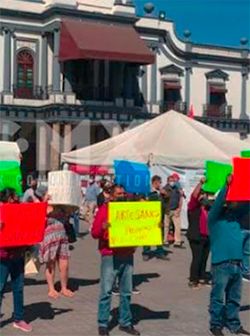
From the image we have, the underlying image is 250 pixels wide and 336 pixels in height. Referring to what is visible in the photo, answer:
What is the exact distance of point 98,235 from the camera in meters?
7.53

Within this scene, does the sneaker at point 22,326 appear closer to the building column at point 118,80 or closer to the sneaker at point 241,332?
the sneaker at point 241,332

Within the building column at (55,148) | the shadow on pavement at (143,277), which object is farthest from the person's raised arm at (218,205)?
the building column at (55,148)

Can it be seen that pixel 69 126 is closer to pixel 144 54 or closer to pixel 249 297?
pixel 144 54

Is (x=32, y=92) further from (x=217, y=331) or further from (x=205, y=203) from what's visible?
(x=217, y=331)

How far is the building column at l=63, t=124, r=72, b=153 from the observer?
35250mm

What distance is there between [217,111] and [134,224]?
118 ft

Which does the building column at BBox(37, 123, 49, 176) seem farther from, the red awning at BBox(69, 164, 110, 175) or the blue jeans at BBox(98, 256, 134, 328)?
the blue jeans at BBox(98, 256, 134, 328)

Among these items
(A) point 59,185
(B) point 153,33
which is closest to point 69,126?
(B) point 153,33

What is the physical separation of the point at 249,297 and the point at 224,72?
3489 centimetres

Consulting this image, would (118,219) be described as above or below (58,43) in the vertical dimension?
below

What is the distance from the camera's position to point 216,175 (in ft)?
28.9

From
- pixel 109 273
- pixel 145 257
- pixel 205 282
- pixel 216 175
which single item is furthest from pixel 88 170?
pixel 109 273

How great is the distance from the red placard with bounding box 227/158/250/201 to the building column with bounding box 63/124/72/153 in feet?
91.2

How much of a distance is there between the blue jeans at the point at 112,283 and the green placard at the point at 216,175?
171 cm
